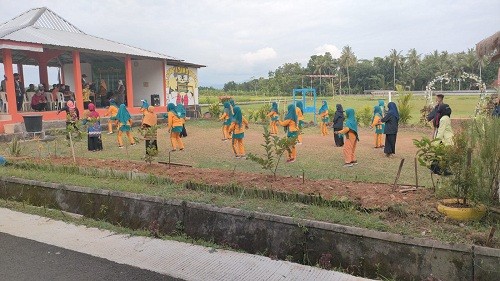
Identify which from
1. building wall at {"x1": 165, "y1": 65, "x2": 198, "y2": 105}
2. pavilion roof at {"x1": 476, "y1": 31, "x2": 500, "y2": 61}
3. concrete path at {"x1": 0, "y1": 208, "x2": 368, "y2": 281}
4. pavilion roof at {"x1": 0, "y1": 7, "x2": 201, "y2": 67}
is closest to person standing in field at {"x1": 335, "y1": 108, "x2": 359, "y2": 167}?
pavilion roof at {"x1": 476, "y1": 31, "x2": 500, "y2": 61}

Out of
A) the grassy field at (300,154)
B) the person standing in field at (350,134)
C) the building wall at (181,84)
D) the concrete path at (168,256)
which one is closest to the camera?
the concrete path at (168,256)

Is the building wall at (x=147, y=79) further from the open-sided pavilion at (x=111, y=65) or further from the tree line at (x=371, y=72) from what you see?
the tree line at (x=371, y=72)

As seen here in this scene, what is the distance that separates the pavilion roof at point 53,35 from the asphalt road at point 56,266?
487 inches

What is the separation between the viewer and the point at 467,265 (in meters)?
3.32

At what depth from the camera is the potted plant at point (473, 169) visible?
403 centimetres

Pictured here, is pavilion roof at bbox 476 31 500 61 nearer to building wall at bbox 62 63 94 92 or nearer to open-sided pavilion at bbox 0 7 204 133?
open-sided pavilion at bbox 0 7 204 133

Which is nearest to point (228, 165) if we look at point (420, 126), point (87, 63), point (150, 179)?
point (150, 179)

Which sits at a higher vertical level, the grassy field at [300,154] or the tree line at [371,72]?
the tree line at [371,72]

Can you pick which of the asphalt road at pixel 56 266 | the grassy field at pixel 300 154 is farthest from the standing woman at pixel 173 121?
the asphalt road at pixel 56 266

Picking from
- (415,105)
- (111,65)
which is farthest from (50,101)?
(415,105)

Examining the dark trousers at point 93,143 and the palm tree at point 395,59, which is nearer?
the dark trousers at point 93,143

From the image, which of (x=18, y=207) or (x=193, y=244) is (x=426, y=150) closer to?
(x=193, y=244)

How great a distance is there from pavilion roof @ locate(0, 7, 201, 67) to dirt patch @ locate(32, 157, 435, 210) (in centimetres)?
1042

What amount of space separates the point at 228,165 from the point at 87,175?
3189 mm
